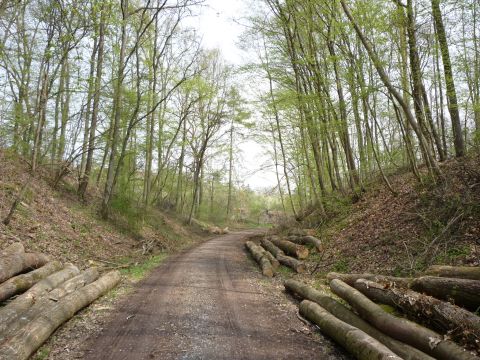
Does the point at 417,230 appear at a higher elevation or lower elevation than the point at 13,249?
higher

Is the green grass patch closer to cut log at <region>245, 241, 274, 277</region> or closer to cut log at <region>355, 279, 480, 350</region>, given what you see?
cut log at <region>245, 241, 274, 277</region>

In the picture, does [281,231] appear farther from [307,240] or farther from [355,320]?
[355,320]

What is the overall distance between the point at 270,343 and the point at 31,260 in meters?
5.88

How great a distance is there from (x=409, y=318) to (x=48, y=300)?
6.21 metres

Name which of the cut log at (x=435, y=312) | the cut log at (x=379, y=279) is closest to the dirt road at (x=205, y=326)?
the cut log at (x=435, y=312)

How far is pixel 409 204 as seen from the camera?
11.3 m

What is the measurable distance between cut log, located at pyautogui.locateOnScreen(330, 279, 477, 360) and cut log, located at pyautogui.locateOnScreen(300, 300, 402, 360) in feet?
1.27

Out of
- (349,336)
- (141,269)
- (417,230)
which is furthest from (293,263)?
(349,336)

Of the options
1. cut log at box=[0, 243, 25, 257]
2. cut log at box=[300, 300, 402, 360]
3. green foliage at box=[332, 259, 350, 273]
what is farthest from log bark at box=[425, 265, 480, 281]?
cut log at box=[0, 243, 25, 257]

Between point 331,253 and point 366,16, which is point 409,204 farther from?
point 366,16

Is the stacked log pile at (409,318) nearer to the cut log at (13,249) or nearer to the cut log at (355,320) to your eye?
the cut log at (355,320)

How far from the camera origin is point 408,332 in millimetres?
4691

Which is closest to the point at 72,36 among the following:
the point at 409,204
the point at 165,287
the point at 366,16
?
the point at 165,287

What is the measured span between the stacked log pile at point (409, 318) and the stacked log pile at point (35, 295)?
4.44m
